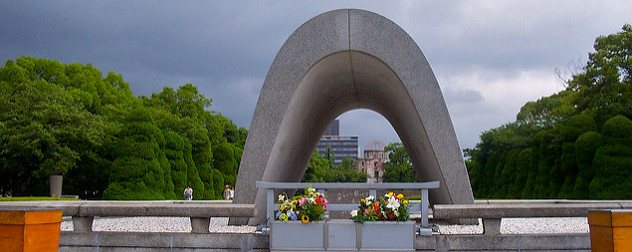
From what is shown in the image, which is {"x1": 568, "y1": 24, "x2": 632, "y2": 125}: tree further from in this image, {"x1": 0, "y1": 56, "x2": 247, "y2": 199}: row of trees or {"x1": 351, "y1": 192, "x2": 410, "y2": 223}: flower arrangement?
{"x1": 351, "y1": 192, "x2": 410, "y2": 223}: flower arrangement

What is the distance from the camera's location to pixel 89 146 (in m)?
29.5

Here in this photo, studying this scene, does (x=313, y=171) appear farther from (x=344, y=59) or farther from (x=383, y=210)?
(x=383, y=210)

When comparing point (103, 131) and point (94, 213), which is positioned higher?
point (103, 131)

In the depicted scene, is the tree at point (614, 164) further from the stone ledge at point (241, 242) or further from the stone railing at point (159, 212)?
the stone railing at point (159, 212)

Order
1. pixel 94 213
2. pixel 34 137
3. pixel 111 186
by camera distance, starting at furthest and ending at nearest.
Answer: pixel 34 137 < pixel 111 186 < pixel 94 213

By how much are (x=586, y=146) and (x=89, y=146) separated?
78.4 ft

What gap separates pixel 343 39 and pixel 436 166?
293 cm

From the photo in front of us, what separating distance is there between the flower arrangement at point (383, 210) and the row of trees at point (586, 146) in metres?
17.6

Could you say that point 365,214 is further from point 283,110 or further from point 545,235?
point 283,110

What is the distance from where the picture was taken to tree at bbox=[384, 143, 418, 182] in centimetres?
5700

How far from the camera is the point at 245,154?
1002 cm

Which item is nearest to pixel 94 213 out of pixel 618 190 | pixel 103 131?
pixel 618 190

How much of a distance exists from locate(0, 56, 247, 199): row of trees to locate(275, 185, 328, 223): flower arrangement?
1752cm

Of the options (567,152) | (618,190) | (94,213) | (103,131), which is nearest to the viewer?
(94,213)
